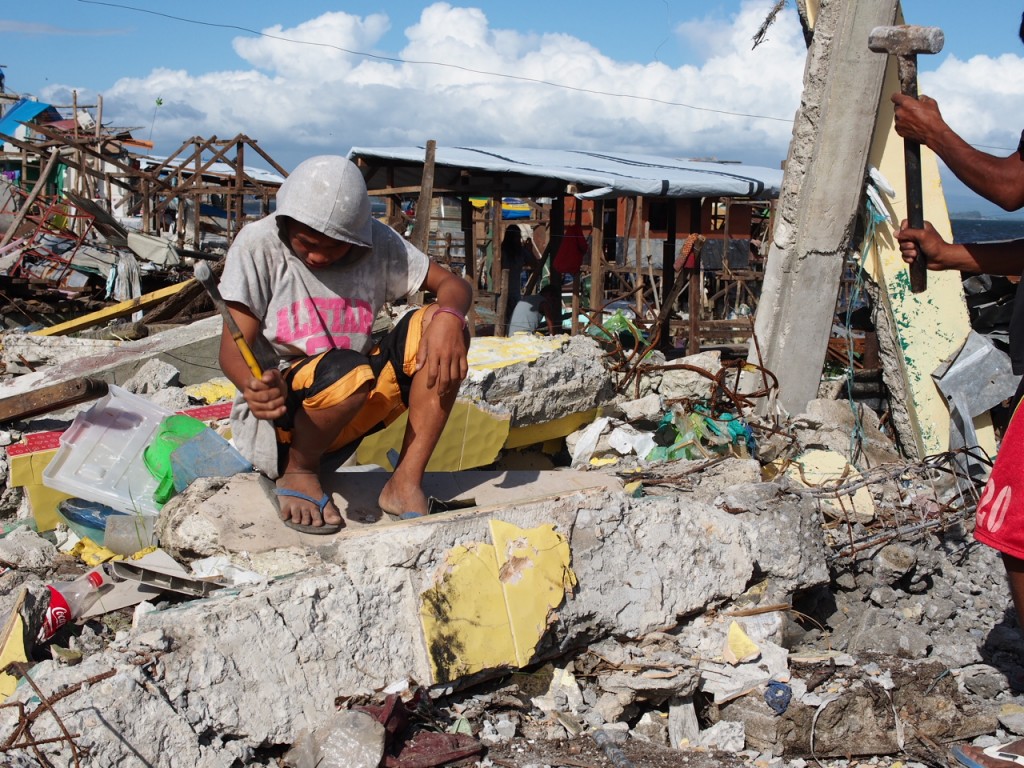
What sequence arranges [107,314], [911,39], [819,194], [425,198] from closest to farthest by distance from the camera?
1. [911,39]
2. [819,194]
3. [107,314]
4. [425,198]

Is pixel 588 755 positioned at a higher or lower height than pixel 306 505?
lower

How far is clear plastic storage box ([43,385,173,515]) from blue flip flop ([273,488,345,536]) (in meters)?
0.97

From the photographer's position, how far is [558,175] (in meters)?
10.1

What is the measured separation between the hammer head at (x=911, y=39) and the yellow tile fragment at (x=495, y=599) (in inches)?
75.8

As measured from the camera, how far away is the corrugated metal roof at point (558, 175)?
1030 cm

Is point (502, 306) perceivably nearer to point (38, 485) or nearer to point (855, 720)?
point (38, 485)

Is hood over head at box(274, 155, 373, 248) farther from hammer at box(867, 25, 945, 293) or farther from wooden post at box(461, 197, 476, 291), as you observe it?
wooden post at box(461, 197, 476, 291)

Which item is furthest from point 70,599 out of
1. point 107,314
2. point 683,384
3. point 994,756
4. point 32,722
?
→ point 107,314

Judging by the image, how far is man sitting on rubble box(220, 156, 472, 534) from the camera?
302cm

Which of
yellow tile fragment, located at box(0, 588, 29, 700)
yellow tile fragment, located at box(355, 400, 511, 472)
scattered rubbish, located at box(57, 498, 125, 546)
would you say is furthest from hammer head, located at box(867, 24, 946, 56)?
scattered rubbish, located at box(57, 498, 125, 546)

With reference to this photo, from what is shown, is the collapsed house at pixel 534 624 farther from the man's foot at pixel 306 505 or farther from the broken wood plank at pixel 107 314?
the broken wood plank at pixel 107 314

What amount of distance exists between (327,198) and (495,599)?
1.40 meters

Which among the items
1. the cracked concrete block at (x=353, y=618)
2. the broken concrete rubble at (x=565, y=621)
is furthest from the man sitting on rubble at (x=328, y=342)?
the cracked concrete block at (x=353, y=618)

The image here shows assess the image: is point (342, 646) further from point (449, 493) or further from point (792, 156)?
point (792, 156)
